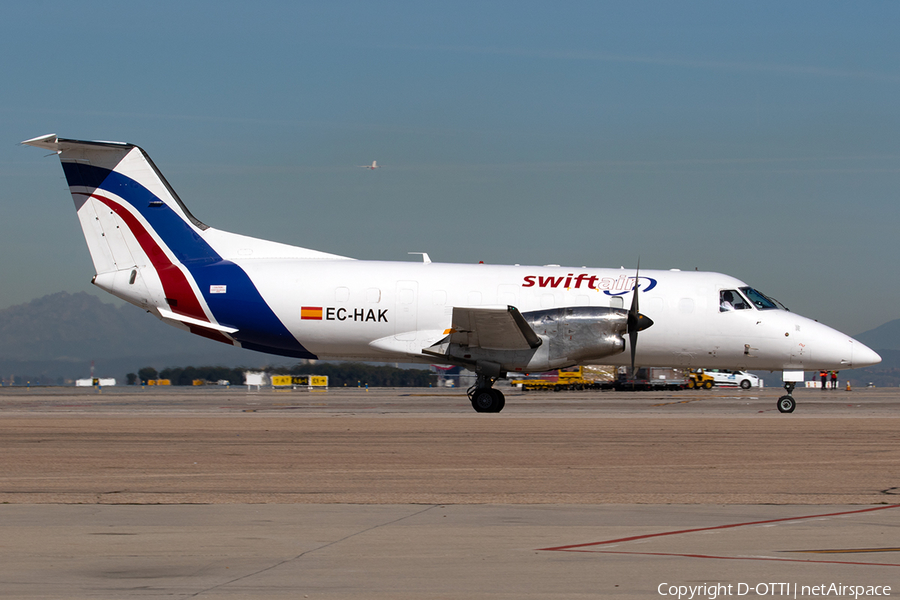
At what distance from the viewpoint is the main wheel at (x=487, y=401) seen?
24.3m

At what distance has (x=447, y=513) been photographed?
8.68m

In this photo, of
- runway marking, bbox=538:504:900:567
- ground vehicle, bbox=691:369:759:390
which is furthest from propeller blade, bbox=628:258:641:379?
ground vehicle, bbox=691:369:759:390

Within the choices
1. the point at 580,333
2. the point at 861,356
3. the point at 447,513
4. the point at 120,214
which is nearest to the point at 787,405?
the point at 861,356

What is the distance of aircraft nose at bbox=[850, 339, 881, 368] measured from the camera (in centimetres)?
2508

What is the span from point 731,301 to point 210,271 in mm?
15886

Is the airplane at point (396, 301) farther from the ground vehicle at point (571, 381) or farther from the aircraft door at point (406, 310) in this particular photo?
the ground vehicle at point (571, 381)

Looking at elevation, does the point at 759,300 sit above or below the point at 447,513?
above

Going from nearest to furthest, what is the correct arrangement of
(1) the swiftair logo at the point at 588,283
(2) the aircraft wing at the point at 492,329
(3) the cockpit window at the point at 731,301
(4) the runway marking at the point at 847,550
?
1. (4) the runway marking at the point at 847,550
2. (2) the aircraft wing at the point at 492,329
3. (1) the swiftair logo at the point at 588,283
4. (3) the cockpit window at the point at 731,301

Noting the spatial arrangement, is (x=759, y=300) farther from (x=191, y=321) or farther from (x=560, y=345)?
(x=191, y=321)

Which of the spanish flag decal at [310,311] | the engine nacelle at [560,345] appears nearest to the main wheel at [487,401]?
the engine nacelle at [560,345]

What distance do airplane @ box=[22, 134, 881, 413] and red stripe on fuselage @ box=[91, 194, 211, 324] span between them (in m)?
0.03

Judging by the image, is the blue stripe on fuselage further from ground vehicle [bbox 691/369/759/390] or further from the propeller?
ground vehicle [bbox 691/369/759/390]

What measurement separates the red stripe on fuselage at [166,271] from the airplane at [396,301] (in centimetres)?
3

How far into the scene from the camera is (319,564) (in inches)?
253
